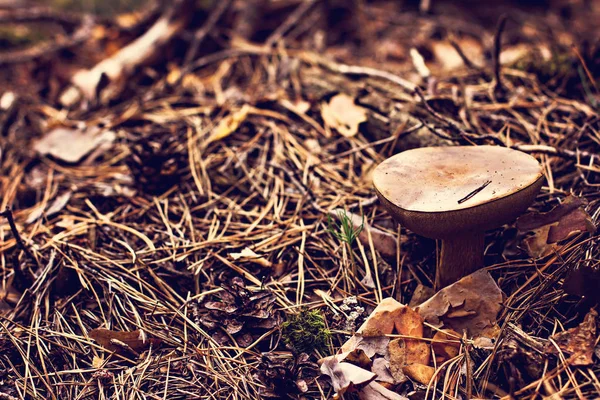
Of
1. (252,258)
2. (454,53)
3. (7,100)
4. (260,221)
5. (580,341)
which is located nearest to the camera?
(580,341)

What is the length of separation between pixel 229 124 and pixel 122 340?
3.61 feet

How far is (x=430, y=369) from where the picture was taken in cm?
138

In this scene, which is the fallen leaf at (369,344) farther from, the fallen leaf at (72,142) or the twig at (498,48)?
the fallen leaf at (72,142)

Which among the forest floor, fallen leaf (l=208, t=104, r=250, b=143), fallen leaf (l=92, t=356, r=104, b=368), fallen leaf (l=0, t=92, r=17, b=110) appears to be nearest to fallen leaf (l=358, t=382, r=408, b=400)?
the forest floor

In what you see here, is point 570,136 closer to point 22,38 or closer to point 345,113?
point 345,113

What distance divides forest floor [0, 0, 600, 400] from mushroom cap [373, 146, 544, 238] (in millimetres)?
200

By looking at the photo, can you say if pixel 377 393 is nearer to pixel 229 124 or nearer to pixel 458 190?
pixel 458 190

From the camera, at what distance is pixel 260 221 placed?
1879mm

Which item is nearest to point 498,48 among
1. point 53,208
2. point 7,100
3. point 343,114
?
point 343,114

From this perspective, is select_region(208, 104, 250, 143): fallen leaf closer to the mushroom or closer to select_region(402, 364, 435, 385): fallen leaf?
the mushroom

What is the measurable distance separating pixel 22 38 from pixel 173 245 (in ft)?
8.13

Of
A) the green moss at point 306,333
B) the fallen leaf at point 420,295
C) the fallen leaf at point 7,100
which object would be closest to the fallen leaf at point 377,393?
the green moss at point 306,333

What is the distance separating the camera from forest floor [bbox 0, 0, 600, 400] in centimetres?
138

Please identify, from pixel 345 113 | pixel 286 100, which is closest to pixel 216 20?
pixel 286 100
